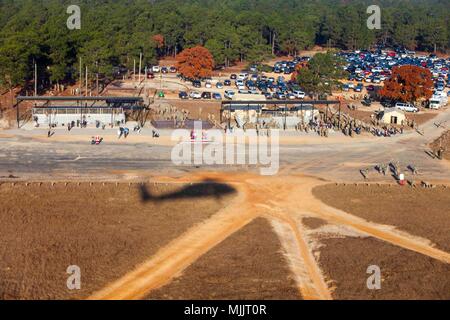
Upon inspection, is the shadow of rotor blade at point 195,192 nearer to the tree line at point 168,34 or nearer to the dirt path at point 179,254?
the dirt path at point 179,254

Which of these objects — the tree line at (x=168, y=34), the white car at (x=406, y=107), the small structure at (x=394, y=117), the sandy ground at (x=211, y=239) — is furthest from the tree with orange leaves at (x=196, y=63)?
the sandy ground at (x=211, y=239)

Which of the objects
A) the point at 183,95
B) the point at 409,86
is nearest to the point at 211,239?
the point at 183,95

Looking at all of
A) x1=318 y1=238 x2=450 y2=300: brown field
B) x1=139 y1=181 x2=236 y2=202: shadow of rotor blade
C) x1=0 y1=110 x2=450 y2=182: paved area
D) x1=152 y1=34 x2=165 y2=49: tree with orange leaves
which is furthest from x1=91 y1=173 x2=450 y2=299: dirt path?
x1=152 y1=34 x2=165 y2=49: tree with orange leaves

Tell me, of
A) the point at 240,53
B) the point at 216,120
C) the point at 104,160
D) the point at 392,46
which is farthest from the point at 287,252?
the point at 392,46

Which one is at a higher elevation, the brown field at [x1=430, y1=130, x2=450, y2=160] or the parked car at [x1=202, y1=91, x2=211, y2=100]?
the parked car at [x1=202, y1=91, x2=211, y2=100]

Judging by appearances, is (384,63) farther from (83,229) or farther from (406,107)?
(83,229)

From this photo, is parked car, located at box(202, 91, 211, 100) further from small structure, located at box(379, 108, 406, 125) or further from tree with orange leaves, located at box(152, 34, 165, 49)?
tree with orange leaves, located at box(152, 34, 165, 49)
